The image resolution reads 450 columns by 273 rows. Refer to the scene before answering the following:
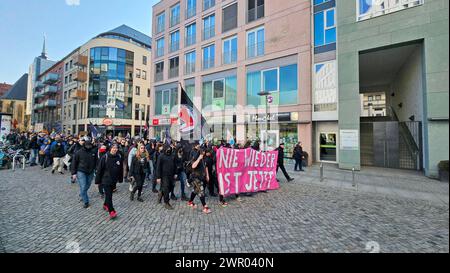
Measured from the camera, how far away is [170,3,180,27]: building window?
2584 centimetres

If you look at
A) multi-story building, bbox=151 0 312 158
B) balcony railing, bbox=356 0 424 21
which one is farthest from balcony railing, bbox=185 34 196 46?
balcony railing, bbox=356 0 424 21

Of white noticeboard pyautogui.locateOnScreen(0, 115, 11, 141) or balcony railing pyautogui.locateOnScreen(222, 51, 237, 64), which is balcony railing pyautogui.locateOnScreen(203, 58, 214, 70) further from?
white noticeboard pyautogui.locateOnScreen(0, 115, 11, 141)

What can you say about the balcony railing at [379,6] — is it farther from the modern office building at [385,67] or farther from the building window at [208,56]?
the building window at [208,56]

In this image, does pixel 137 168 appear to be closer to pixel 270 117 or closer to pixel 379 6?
pixel 379 6

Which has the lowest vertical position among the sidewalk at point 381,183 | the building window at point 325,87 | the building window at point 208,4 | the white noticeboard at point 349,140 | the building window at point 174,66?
the sidewalk at point 381,183

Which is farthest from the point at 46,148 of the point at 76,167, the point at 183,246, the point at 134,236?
the point at 183,246

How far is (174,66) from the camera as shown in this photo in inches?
1020

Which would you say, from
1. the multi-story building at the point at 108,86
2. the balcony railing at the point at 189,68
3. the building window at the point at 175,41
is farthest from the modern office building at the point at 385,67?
the multi-story building at the point at 108,86

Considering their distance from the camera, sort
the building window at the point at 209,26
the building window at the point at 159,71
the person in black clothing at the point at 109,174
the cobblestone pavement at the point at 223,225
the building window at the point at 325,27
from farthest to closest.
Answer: the building window at the point at 159,71 < the building window at the point at 209,26 < the building window at the point at 325,27 < the person in black clothing at the point at 109,174 < the cobblestone pavement at the point at 223,225

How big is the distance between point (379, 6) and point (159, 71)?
82.0ft

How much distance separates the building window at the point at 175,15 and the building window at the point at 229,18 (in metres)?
7.85

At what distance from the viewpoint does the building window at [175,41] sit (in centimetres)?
2570

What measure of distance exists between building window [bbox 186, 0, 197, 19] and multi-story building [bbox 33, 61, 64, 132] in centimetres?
4016
